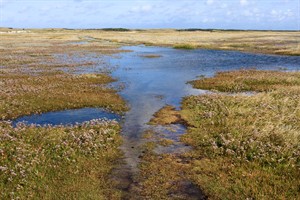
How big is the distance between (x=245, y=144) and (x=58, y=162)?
31.0 ft

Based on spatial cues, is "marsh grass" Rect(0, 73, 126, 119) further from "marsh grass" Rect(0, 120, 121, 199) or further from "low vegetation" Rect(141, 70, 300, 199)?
"low vegetation" Rect(141, 70, 300, 199)

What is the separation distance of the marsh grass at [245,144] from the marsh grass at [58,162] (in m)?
4.24

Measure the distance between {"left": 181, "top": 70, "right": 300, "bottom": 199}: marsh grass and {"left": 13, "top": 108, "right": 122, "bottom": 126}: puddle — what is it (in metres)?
6.36

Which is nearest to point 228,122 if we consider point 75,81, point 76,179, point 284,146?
point 284,146

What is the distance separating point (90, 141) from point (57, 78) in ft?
82.2

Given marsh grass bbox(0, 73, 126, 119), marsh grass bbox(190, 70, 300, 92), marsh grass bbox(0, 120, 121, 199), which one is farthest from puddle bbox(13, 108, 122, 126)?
marsh grass bbox(190, 70, 300, 92)

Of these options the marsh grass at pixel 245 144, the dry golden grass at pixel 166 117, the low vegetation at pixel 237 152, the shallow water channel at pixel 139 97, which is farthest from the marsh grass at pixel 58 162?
the marsh grass at pixel 245 144

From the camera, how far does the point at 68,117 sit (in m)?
24.5

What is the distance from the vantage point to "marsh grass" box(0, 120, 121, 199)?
1284cm

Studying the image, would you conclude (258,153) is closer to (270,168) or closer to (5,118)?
(270,168)

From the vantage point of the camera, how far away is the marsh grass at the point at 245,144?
42.9 feet

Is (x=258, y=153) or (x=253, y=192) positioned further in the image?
(x=258, y=153)

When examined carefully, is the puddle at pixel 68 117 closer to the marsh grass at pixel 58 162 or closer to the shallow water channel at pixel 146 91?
the shallow water channel at pixel 146 91

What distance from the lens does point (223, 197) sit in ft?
40.7
